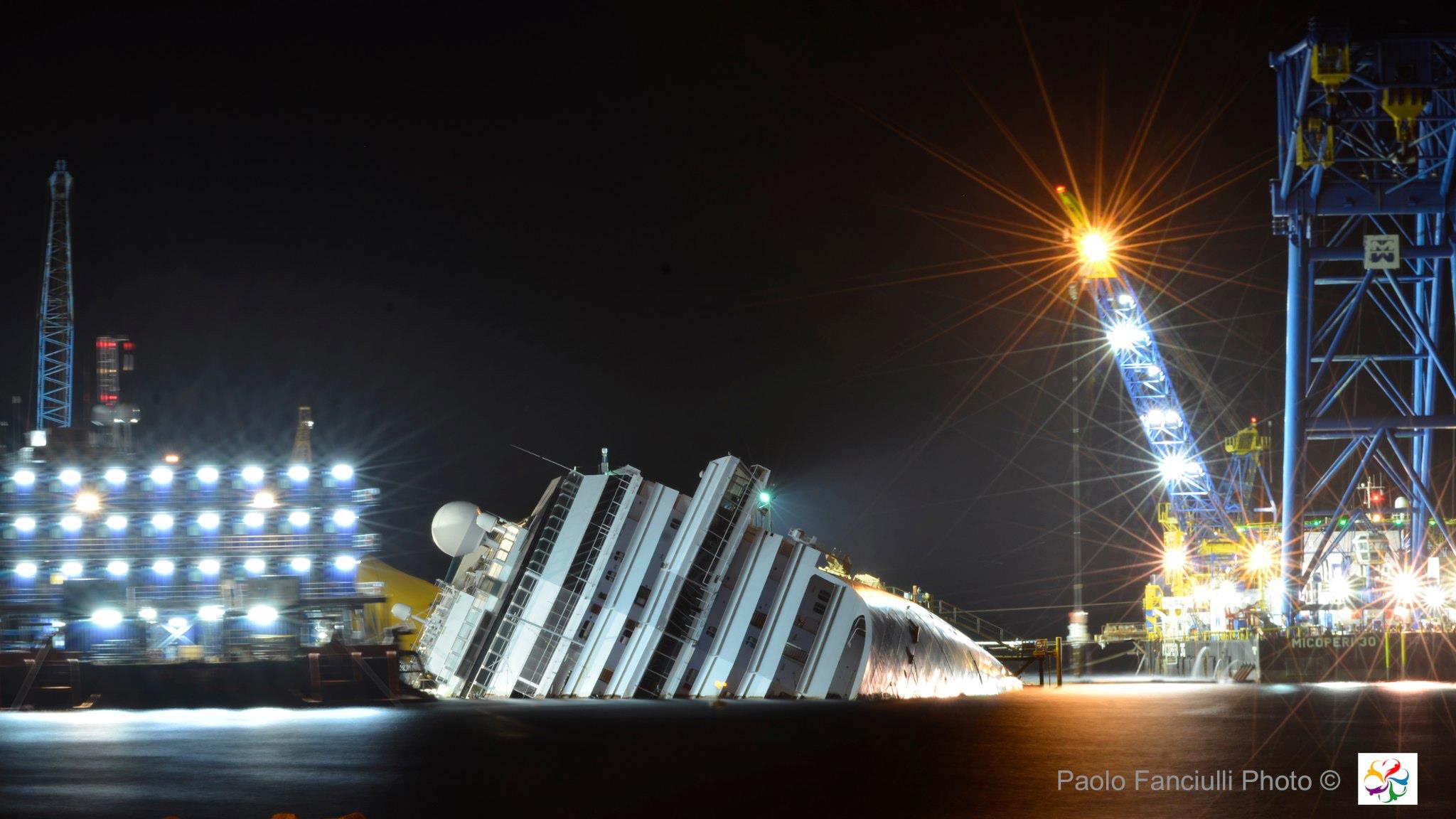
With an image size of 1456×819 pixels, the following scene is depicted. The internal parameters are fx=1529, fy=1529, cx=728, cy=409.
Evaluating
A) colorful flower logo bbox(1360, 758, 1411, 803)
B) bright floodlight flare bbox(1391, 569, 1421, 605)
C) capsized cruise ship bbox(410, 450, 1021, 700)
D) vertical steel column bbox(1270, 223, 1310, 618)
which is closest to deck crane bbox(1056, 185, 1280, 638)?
bright floodlight flare bbox(1391, 569, 1421, 605)

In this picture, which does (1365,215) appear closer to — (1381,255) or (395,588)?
(1381,255)

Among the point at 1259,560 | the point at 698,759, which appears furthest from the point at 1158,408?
the point at 698,759

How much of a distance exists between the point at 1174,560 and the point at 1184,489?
6.99 meters

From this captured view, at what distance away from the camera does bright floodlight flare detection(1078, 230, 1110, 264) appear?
112 meters

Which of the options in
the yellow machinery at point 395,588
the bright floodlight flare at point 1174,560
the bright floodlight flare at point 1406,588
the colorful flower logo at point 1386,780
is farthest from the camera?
the bright floodlight flare at point 1174,560

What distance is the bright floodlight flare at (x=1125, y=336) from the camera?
11444 cm

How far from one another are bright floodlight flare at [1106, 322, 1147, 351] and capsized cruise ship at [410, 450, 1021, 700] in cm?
5649

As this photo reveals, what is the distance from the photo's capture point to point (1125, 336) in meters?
115

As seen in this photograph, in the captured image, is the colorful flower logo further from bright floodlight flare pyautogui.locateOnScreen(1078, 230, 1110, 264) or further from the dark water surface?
bright floodlight flare pyautogui.locateOnScreen(1078, 230, 1110, 264)

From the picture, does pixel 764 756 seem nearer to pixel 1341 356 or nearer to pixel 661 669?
pixel 661 669

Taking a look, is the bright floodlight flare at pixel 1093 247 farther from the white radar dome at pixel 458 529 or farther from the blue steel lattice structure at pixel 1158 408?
the white radar dome at pixel 458 529

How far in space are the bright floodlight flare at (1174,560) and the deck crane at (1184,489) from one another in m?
0.08

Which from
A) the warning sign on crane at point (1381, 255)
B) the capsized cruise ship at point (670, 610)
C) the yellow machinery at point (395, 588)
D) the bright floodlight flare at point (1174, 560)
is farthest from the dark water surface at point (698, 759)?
the bright floodlight flare at point (1174, 560)

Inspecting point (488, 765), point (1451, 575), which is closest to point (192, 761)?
point (488, 765)
